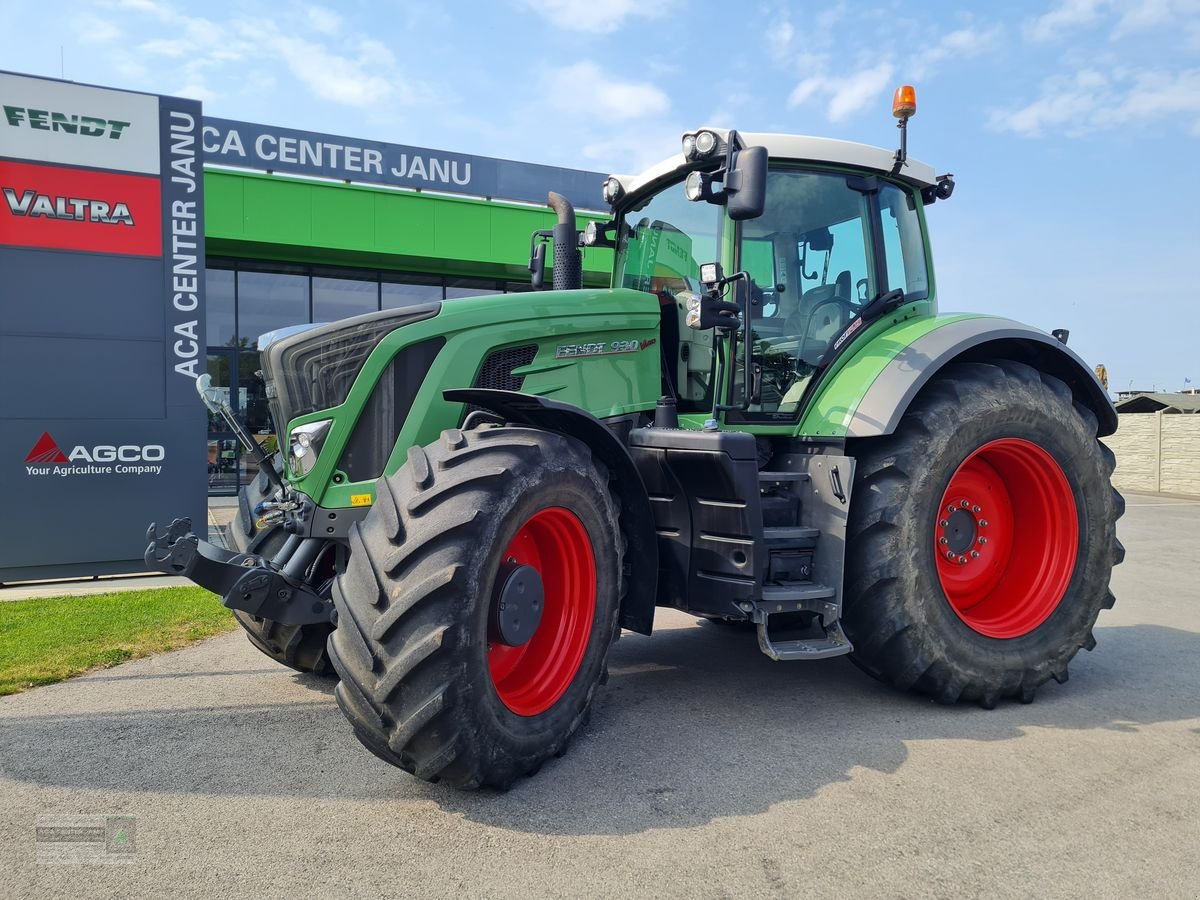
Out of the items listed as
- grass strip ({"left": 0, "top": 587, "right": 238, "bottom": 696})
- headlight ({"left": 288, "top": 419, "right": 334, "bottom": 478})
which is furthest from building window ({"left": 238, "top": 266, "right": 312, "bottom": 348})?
headlight ({"left": 288, "top": 419, "right": 334, "bottom": 478})

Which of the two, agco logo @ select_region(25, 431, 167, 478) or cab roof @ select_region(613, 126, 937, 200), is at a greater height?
cab roof @ select_region(613, 126, 937, 200)

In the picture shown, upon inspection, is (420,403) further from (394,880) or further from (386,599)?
(394,880)

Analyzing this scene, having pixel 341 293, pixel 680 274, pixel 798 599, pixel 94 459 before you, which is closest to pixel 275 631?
pixel 798 599

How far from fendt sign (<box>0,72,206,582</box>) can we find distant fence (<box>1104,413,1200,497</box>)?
19.5 m

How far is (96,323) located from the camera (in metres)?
7.90

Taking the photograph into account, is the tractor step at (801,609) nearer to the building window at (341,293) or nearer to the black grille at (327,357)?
the black grille at (327,357)

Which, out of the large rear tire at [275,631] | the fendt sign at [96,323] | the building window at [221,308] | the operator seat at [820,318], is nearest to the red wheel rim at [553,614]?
the large rear tire at [275,631]

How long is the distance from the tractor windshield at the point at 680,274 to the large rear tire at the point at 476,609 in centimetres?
121

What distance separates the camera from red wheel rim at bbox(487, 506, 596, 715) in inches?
136

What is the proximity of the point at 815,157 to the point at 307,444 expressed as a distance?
295 centimetres

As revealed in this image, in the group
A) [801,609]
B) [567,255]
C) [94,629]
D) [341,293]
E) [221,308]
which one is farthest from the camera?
[341,293]

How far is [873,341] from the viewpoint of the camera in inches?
182

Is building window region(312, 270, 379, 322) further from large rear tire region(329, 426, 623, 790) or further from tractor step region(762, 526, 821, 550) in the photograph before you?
large rear tire region(329, 426, 623, 790)

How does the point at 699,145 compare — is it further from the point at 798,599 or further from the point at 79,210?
the point at 79,210
